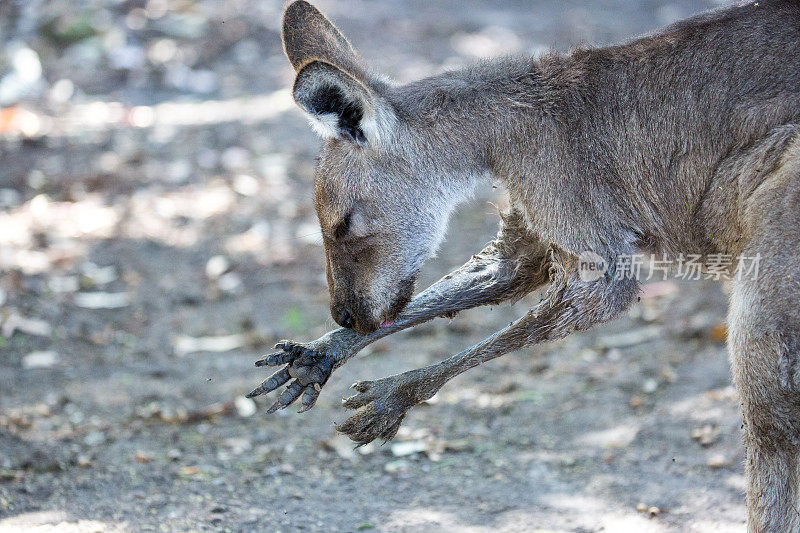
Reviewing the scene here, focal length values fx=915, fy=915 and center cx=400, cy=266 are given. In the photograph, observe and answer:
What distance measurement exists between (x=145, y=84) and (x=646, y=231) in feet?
25.2

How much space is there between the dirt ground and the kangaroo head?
85 cm

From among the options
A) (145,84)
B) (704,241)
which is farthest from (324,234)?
(145,84)

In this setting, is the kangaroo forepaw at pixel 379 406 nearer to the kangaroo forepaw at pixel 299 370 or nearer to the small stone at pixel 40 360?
the kangaroo forepaw at pixel 299 370

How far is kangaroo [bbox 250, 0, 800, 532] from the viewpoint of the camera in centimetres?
311

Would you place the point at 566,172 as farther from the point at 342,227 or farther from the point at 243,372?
the point at 243,372

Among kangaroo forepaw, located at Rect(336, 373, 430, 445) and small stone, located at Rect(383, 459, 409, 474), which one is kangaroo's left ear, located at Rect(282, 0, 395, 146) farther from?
small stone, located at Rect(383, 459, 409, 474)

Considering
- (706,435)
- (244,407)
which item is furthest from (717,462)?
(244,407)

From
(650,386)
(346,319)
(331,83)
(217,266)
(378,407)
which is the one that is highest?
(331,83)

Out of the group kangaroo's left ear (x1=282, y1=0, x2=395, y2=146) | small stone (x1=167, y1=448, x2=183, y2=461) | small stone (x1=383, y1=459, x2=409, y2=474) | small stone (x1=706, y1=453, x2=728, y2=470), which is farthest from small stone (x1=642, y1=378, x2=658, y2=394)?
small stone (x1=167, y1=448, x2=183, y2=461)

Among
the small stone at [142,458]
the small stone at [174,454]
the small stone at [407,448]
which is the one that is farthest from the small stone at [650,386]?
the small stone at [142,458]

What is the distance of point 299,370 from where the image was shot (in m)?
3.55

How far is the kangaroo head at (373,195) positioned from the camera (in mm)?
3471

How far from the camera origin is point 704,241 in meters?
3.39

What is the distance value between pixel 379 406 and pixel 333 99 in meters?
1.13
